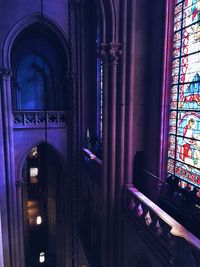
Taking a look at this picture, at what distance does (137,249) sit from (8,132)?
7249 mm

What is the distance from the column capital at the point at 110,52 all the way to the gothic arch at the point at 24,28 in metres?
5.13

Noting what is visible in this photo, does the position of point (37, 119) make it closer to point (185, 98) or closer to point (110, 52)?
point (110, 52)

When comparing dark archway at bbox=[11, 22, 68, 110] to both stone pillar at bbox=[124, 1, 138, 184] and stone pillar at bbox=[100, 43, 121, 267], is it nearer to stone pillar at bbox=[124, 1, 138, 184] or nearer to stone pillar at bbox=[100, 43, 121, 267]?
stone pillar at bbox=[100, 43, 121, 267]

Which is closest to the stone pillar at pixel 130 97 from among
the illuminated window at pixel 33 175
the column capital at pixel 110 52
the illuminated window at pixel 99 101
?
the column capital at pixel 110 52

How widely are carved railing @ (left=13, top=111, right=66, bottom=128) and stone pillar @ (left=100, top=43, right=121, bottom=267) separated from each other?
4.93 m

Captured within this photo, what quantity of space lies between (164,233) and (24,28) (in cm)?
1018

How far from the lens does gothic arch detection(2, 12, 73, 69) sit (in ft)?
31.8

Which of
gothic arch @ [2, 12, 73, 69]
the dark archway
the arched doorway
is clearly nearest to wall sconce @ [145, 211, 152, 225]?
the dark archway

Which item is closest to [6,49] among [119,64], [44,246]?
[119,64]

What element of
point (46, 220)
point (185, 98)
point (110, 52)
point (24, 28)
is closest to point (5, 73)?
point (24, 28)

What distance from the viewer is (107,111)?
6.63 meters

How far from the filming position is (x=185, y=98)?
5773 millimetres

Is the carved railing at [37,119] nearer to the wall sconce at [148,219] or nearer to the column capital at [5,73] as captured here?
the column capital at [5,73]

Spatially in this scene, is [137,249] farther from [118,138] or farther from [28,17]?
[28,17]
